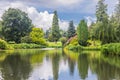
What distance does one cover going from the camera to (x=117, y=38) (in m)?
57.8

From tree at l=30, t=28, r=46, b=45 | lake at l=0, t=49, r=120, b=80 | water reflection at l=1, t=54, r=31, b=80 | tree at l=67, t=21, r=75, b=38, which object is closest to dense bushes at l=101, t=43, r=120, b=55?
lake at l=0, t=49, r=120, b=80

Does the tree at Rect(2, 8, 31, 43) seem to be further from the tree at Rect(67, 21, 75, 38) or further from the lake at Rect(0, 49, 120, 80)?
the lake at Rect(0, 49, 120, 80)

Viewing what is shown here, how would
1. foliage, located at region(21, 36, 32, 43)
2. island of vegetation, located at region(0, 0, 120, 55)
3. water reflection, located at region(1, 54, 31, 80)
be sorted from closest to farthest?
water reflection, located at region(1, 54, 31, 80)
island of vegetation, located at region(0, 0, 120, 55)
foliage, located at region(21, 36, 32, 43)

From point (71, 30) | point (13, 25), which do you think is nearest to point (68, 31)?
point (71, 30)

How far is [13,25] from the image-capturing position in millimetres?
83062

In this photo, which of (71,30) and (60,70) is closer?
(60,70)

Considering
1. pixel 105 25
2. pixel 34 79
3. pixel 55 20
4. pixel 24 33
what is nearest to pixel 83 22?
pixel 105 25

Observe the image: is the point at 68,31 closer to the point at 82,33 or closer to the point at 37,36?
the point at 37,36

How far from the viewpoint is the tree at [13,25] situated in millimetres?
82312

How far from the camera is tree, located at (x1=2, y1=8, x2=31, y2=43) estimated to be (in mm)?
82312

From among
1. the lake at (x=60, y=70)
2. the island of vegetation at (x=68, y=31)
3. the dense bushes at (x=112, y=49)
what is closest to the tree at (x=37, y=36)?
the island of vegetation at (x=68, y=31)

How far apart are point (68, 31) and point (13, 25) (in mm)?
24120

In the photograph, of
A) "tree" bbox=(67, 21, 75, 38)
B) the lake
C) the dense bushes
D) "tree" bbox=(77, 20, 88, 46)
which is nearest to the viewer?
the lake

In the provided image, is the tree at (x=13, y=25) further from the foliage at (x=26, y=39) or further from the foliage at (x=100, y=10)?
the foliage at (x=100, y=10)
